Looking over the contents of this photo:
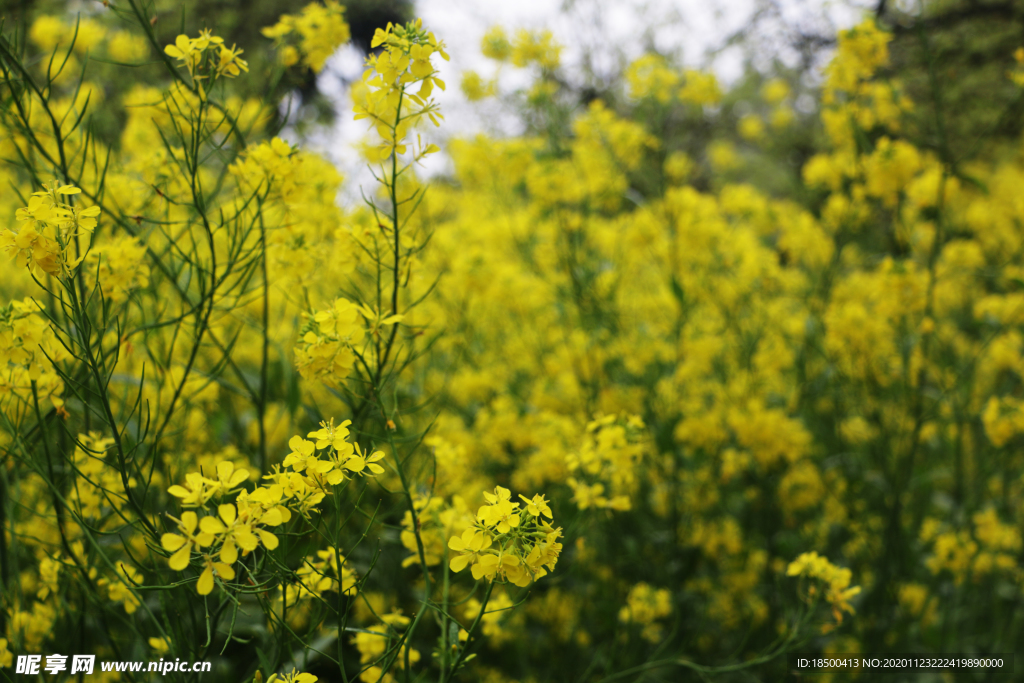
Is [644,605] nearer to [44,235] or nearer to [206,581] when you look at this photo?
[206,581]

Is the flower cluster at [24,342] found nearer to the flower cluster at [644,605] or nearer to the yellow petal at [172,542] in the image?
the yellow petal at [172,542]

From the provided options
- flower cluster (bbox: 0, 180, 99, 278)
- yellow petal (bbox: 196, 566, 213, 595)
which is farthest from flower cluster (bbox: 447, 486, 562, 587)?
flower cluster (bbox: 0, 180, 99, 278)

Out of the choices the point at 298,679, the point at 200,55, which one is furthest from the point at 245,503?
the point at 200,55

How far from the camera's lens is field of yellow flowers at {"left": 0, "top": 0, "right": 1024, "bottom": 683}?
1.23 m

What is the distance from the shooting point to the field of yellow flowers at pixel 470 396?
1.23 m

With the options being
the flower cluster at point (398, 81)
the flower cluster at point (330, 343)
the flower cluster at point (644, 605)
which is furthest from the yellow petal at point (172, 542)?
the flower cluster at point (644, 605)

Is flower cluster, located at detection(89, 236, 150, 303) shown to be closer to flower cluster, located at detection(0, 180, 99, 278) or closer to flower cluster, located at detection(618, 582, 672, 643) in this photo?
flower cluster, located at detection(0, 180, 99, 278)

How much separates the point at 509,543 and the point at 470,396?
2345mm

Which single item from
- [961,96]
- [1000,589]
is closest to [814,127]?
[961,96]

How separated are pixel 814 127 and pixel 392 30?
26.7 ft

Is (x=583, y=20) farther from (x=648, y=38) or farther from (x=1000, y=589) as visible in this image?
(x=1000, y=589)

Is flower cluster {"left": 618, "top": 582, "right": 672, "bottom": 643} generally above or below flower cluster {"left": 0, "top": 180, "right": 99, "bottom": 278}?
below

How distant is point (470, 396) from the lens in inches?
129

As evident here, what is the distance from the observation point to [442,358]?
356 cm
